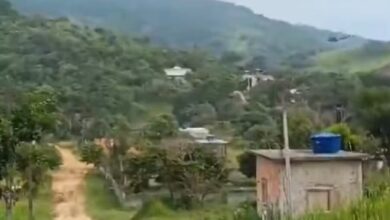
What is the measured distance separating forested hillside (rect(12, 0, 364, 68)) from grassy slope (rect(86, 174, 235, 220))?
45.2 meters

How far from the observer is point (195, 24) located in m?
83.2

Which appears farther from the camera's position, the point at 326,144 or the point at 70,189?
the point at 70,189

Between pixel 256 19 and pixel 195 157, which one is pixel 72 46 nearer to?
pixel 195 157

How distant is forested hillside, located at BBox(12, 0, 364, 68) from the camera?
71312 millimetres

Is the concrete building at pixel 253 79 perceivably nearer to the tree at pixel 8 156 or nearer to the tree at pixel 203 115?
the tree at pixel 203 115

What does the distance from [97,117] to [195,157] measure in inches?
391

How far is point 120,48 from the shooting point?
3831 centimetres

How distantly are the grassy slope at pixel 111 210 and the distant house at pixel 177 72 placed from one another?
1661 cm

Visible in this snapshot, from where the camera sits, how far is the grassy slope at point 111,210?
15455 millimetres

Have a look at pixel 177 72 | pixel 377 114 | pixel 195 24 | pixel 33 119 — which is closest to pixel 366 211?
pixel 33 119

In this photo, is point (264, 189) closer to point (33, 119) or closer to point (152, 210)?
point (152, 210)

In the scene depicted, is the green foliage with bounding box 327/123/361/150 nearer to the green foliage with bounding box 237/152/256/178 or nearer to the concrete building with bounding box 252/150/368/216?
the green foliage with bounding box 237/152/256/178

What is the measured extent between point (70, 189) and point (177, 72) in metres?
19.6

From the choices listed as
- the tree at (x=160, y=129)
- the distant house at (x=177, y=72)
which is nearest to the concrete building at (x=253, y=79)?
the distant house at (x=177, y=72)
